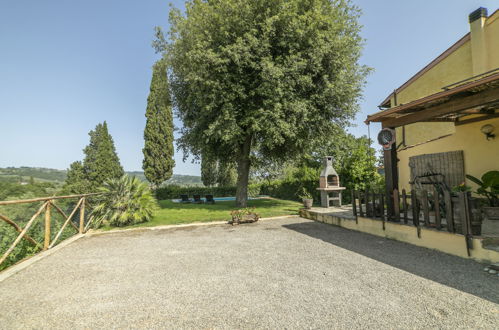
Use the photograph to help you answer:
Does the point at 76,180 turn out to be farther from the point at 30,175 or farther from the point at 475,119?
the point at 30,175

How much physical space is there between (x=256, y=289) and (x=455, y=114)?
7324 millimetres

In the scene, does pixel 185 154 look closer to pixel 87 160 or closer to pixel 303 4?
pixel 303 4

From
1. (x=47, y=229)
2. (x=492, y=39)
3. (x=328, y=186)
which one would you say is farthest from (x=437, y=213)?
(x=47, y=229)

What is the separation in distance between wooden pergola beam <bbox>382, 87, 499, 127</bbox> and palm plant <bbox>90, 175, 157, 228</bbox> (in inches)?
346

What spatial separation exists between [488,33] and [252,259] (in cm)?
1108

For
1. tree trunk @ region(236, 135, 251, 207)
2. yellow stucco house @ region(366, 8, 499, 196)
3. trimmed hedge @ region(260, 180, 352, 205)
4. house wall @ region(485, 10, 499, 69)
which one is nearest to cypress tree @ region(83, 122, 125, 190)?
trimmed hedge @ region(260, 180, 352, 205)

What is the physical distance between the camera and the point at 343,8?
13.4 m

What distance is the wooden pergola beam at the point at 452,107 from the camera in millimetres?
4328

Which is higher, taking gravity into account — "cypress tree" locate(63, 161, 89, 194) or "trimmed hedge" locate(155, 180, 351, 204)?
"cypress tree" locate(63, 161, 89, 194)

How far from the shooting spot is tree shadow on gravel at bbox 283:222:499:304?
3193 millimetres

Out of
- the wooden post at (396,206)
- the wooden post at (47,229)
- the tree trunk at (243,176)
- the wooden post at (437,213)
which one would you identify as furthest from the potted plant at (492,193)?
the wooden post at (47,229)

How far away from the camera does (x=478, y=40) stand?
8.59m

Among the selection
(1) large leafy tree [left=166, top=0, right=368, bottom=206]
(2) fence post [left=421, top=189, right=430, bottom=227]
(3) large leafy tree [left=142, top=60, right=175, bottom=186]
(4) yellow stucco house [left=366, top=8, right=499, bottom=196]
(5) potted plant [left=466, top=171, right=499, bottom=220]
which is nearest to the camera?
(4) yellow stucco house [left=366, top=8, right=499, bottom=196]

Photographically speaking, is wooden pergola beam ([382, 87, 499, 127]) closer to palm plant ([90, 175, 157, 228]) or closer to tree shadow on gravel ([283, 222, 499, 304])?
tree shadow on gravel ([283, 222, 499, 304])
